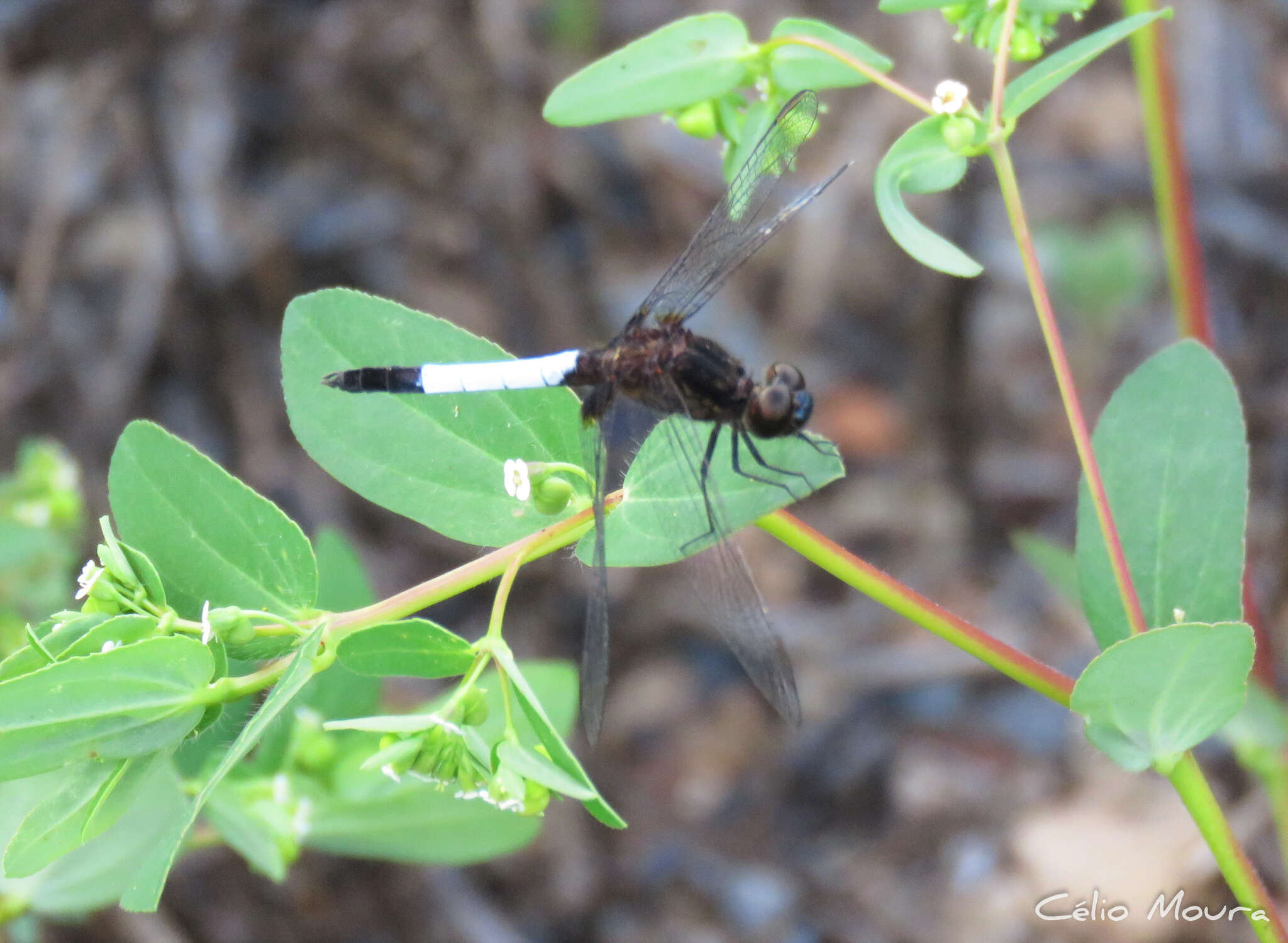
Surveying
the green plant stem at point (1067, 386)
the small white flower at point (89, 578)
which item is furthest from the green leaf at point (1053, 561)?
the small white flower at point (89, 578)

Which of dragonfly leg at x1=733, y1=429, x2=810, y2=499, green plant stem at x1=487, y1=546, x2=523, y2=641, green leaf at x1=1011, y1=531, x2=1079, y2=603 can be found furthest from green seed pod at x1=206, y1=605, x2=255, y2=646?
green leaf at x1=1011, y1=531, x2=1079, y2=603

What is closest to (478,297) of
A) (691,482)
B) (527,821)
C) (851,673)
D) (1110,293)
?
(851,673)

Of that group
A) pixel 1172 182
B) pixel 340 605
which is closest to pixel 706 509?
pixel 340 605

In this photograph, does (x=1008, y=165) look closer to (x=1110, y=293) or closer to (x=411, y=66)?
(x=1110, y=293)

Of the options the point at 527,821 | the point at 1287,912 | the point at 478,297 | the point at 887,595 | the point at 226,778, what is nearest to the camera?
the point at 887,595

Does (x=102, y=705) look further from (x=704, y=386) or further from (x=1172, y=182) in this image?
(x=1172, y=182)

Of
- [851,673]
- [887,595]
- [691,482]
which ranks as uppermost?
[691,482]
